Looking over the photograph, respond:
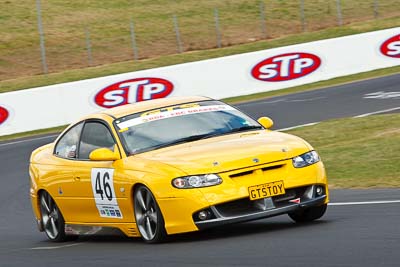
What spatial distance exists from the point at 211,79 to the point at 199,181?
2245cm

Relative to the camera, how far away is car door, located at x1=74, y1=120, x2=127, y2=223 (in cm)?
996

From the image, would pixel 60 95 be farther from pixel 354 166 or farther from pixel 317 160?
pixel 317 160

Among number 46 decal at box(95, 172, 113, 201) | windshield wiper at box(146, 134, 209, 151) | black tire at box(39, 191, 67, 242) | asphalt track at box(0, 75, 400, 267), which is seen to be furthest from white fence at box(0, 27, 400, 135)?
windshield wiper at box(146, 134, 209, 151)

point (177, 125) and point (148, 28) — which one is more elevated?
point (177, 125)

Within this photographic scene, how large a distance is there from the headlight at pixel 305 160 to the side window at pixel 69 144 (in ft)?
8.48

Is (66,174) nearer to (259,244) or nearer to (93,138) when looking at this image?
(93,138)

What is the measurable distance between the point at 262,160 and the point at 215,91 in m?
22.3

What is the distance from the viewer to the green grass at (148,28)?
39656mm

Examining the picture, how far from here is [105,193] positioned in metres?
10.1

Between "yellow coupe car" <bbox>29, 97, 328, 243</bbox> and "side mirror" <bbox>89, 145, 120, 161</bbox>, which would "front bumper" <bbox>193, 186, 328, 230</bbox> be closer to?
"yellow coupe car" <bbox>29, 97, 328, 243</bbox>

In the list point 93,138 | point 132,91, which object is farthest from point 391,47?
point 93,138

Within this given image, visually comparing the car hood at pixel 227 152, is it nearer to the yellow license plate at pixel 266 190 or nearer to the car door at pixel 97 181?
the yellow license plate at pixel 266 190

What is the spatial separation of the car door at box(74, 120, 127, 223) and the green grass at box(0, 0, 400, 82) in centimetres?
2516

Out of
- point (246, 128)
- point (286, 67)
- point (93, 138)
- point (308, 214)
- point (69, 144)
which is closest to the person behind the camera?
point (308, 214)
